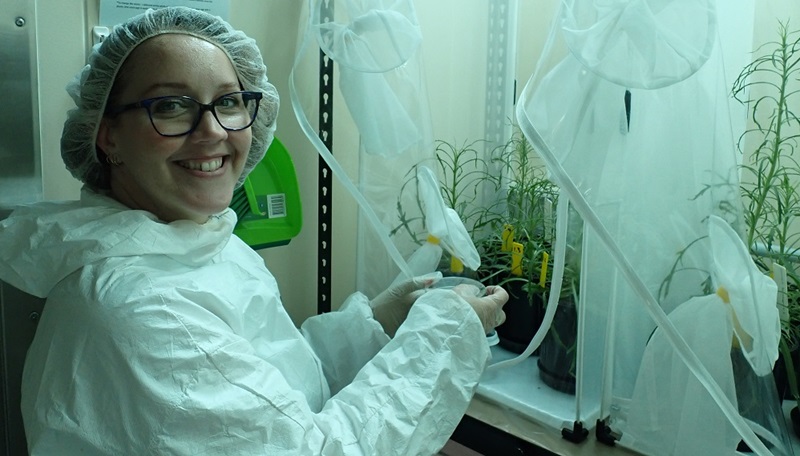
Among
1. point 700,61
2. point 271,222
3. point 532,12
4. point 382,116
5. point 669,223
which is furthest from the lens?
point 532,12

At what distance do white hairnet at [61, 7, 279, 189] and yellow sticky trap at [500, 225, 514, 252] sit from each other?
56 cm

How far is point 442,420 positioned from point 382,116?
1.76 feet

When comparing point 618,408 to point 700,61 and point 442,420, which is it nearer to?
point 442,420

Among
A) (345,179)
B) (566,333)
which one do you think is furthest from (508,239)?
(345,179)

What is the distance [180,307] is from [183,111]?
0.25 meters

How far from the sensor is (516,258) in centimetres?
111

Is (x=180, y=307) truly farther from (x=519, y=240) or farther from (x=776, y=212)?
(x=776, y=212)

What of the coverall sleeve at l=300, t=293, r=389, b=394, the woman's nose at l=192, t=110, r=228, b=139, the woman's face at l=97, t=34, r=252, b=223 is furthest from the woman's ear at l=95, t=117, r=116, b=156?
the coverall sleeve at l=300, t=293, r=389, b=394

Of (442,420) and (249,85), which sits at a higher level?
(249,85)

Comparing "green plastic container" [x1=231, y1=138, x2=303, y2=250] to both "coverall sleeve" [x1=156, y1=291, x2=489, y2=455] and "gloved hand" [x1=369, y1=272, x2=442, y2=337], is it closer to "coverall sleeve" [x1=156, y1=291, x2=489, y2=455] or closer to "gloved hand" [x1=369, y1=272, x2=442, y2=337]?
"gloved hand" [x1=369, y1=272, x2=442, y2=337]

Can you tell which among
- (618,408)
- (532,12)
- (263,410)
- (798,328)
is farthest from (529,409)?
(532,12)

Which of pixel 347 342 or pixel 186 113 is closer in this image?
pixel 186 113

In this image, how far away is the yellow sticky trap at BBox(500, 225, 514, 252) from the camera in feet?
3.74

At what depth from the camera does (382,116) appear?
1.03 metres
